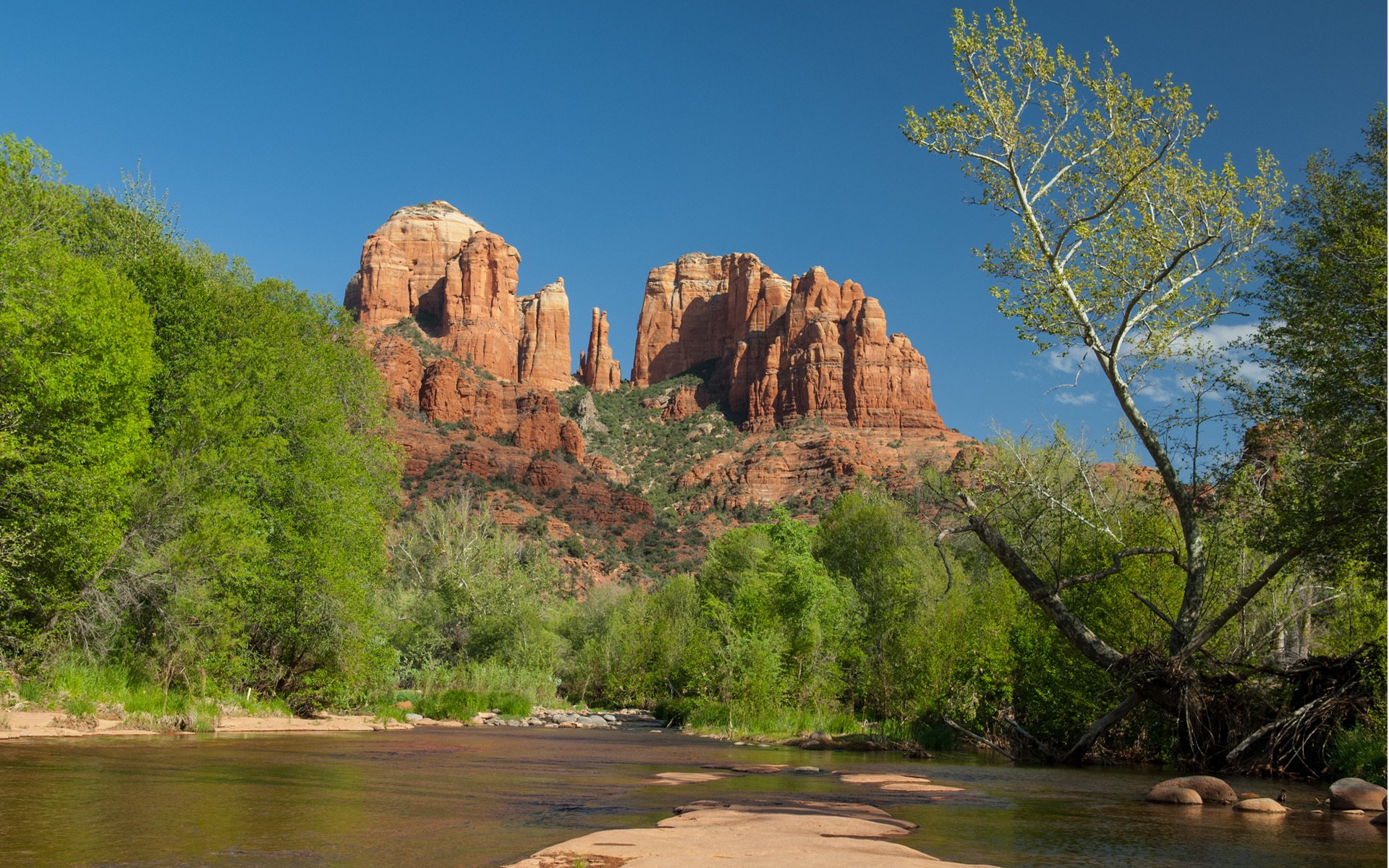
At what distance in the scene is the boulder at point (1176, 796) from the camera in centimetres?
1165

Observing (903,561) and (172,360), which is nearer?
(172,360)

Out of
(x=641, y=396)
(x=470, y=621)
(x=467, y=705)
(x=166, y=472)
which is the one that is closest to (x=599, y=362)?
(x=641, y=396)

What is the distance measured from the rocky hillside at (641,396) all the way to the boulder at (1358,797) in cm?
7108

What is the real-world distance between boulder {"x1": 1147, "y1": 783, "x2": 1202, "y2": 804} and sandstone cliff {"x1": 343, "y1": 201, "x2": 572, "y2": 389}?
134061mm

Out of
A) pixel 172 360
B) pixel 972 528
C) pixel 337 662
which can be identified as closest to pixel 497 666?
pixel 337 662

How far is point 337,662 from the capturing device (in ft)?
82.5

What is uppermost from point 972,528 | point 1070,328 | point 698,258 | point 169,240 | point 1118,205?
point 698,258

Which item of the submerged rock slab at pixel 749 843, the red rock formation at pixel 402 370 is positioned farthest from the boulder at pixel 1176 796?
the red rock formation at pixel 402 370

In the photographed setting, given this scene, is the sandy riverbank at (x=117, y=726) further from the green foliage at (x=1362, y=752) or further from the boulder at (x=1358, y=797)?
the green foliage at (x=1362, y=752)

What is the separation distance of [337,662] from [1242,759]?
68.8ft

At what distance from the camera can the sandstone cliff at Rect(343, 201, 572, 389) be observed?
14412 centimetres

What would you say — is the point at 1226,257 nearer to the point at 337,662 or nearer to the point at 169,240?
the point at 337,662

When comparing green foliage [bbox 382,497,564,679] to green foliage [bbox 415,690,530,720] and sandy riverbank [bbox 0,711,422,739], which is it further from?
sandy riverbank [bbox 0,711,422,739]

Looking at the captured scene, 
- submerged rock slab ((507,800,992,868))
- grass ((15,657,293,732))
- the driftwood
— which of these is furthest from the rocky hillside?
submerged rock slab ((507,800,992,868))
